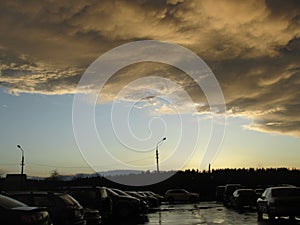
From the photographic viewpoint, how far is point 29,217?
10.1 meters

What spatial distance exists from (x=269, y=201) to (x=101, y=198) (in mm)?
7486

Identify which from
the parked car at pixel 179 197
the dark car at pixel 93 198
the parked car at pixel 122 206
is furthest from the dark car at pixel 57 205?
the parked car at pixel 179 197

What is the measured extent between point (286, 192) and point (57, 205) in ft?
37.3

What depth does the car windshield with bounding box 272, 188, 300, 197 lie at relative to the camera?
21188 mm

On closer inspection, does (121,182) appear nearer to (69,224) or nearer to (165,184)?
(165,184)

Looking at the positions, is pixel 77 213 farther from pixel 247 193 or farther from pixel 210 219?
pixel 247 193

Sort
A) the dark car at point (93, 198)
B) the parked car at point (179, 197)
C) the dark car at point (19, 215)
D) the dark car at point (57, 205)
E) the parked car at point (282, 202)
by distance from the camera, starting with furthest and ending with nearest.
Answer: the parked car at point (179, 197) < the parked car at point (282, 202) < the dark car at point (93, 198) < the dark car at point (57, 205) < the dark car at point (19, 215)

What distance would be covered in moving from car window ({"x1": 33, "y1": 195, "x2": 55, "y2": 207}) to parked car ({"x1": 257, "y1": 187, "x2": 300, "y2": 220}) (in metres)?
10.6

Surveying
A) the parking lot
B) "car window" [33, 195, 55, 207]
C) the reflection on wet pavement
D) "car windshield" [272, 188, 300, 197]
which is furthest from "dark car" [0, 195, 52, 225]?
"car windshield" [272, 188, 300, 197]

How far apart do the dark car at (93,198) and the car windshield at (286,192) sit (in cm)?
751

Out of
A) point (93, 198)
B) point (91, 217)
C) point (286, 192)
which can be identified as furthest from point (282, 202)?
point (91, 217)

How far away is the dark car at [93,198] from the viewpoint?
64.3 ft

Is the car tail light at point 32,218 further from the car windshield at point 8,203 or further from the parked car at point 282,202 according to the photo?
the parked car at point 282,202

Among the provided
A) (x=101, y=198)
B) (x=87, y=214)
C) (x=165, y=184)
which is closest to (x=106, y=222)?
(x=101, y=198)
